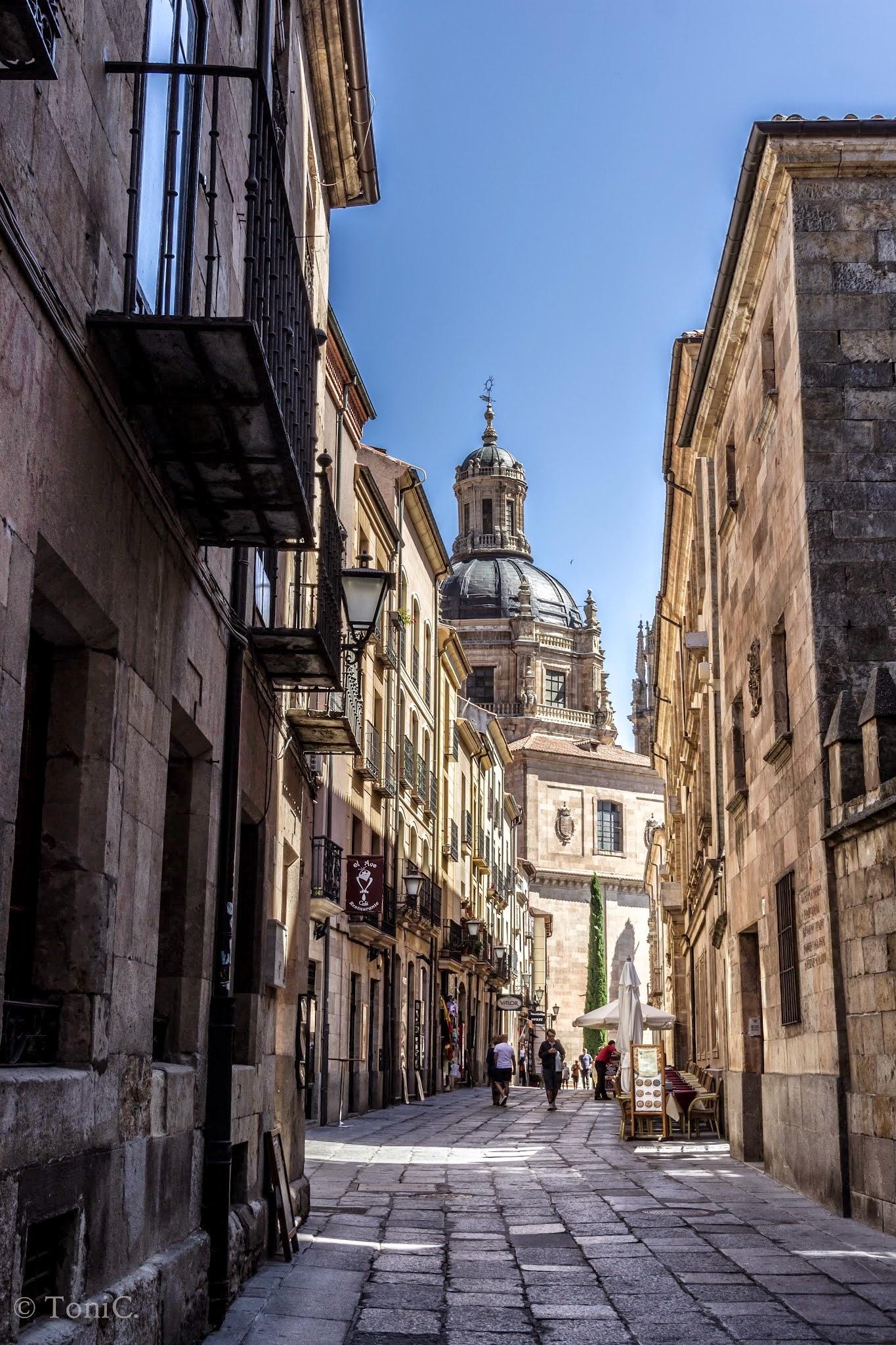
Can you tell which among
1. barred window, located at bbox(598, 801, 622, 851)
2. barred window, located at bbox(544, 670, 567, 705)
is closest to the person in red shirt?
barred window, located at bbox(598, 801, 622, 851)

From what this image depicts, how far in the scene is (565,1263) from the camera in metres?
8.41

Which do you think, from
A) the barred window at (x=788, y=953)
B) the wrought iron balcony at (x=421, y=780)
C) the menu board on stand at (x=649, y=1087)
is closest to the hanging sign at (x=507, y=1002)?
the wrought iron balcony at (x=421, y=780)

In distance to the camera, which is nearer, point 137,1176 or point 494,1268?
point 137,1176

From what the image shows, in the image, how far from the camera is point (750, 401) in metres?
15.1

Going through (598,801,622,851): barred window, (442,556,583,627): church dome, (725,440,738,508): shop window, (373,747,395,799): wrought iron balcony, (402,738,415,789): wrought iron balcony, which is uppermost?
(442,556,583,627): church dome

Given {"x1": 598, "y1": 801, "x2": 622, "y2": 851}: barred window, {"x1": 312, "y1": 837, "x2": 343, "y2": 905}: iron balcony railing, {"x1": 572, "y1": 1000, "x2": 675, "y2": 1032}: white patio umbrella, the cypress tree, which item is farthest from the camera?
{"x1": 598, "y1": 801, "x2": 622, "y2": 851}: barred window

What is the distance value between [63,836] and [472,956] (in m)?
37.0

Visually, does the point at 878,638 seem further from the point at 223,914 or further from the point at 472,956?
the point at 472,956

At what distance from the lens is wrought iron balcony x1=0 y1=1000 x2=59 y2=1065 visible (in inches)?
175

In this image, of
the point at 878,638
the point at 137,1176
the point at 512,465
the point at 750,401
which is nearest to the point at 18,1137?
the point at 137,1176

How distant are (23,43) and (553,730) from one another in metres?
83.8

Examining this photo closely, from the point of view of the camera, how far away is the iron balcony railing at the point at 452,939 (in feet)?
123

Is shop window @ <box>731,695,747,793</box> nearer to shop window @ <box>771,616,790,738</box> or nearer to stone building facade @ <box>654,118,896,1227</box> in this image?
stone building facade @ <box>654,118,896,1227</box>

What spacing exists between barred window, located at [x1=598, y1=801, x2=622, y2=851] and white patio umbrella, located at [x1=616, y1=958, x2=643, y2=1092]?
188ft
